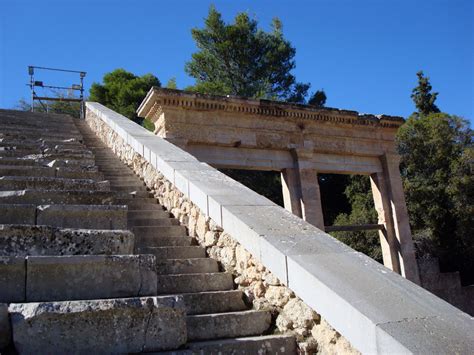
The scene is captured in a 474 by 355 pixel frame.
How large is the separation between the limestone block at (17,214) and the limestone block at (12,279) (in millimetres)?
900

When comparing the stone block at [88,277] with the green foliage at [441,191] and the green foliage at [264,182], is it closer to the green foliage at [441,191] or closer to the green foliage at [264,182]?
the green foliage at [441,191]

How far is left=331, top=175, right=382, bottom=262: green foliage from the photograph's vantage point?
17.3 metres

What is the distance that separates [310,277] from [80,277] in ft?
4.60

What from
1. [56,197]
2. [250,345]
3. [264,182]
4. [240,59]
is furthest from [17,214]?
[240,59]

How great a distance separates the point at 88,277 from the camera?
2768 mm

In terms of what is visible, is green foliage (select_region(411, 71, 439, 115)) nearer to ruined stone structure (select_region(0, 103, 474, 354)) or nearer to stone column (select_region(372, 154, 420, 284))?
stone column (select_region(372, 154, 420, 284))

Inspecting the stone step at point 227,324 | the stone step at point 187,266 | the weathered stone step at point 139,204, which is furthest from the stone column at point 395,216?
the stone step at point 227,324

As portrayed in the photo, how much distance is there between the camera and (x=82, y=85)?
58.1 ft

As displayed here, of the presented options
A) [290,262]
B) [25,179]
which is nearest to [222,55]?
[25,179]

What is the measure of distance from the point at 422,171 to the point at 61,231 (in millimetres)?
18345

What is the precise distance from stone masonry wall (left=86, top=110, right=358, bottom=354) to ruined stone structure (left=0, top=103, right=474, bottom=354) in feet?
0.03

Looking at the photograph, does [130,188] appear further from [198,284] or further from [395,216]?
[395,216]

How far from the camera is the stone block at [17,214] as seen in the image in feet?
11.2

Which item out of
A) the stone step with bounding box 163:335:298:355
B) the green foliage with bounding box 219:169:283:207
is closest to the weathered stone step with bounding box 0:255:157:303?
the stone step with bounding box 163:335:298:355
